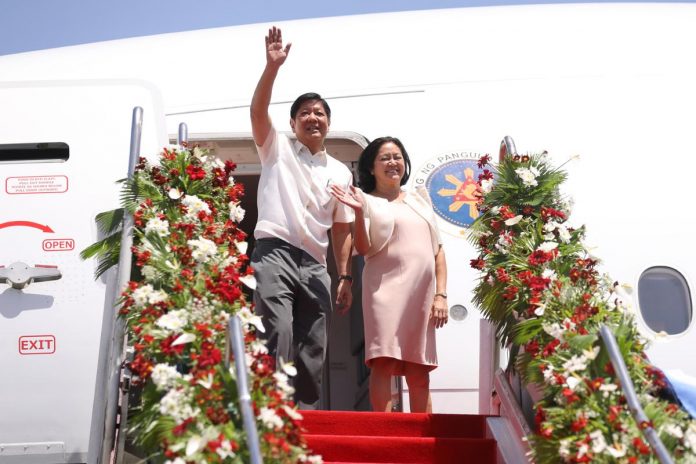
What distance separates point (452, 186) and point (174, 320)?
9.59 ft

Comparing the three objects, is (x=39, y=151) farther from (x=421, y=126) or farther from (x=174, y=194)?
(x=421, y=126)

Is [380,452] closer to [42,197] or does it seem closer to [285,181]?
[285,181]

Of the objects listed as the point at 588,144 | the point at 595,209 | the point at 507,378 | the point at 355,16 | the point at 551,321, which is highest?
the point at 355,16

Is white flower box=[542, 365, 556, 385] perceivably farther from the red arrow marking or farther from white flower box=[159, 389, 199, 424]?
the red arrow marking

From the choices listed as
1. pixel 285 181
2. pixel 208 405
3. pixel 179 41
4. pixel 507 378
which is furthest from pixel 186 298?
pixel 179 41

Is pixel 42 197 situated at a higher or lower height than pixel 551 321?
higher

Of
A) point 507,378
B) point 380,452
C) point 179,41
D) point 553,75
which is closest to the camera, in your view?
point 380,452

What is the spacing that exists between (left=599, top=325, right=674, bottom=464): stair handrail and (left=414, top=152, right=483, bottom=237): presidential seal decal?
2709 mm

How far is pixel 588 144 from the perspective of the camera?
21.5ft

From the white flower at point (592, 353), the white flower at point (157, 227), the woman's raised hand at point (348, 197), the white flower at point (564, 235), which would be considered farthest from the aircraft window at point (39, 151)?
the white flower at point (592, 353)

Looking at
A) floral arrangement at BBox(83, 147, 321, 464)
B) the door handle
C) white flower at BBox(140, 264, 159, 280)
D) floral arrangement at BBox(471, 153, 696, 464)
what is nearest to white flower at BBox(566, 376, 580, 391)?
floral arrangement at BBox(471, 153, 696, 464)

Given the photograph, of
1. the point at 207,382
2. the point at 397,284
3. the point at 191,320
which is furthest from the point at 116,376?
the point at 397,284

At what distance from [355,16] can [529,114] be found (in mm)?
1974

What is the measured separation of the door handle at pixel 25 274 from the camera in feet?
18.4
